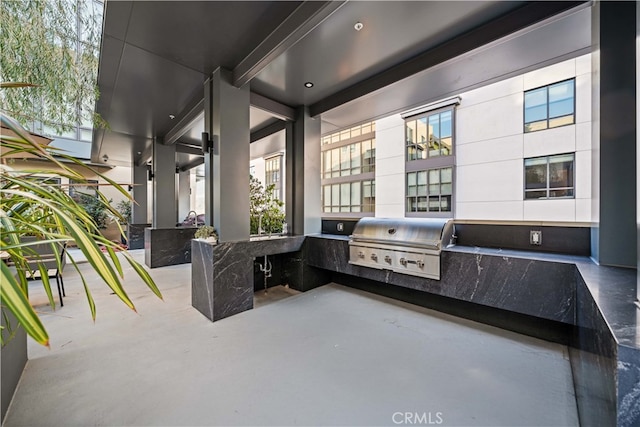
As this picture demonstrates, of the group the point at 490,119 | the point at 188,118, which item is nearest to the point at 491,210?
the point at 490,119

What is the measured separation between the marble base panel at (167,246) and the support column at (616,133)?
695cm

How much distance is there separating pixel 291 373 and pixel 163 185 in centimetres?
573

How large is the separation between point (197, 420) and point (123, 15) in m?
3.36

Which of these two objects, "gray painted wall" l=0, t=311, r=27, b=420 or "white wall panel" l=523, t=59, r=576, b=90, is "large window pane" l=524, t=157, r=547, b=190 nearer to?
"white wall panel" l=523, t=59, r=576, b=90

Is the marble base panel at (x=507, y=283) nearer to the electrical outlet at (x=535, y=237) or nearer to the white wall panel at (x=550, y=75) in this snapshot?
the electrical outlet at (x=535, y=237)

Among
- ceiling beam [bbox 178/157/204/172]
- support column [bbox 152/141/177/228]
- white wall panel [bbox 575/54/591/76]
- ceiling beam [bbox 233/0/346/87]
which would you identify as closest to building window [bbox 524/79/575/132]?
white wall panel [bbox 575/54/591/76]

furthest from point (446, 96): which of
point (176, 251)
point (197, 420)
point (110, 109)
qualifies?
point (176, 251)

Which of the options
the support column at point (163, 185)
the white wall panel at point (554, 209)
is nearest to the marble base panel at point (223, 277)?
the support column at point (163, 185)

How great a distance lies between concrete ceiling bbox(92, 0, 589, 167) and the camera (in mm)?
2248

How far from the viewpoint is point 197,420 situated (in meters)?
1.53

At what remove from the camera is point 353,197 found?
7352 mm

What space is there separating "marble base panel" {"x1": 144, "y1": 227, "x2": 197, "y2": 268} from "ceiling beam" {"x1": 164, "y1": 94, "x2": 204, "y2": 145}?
2146 millimetres

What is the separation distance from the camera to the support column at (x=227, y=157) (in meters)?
3.18

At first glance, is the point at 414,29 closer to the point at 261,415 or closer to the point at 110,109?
the point at 261,415
